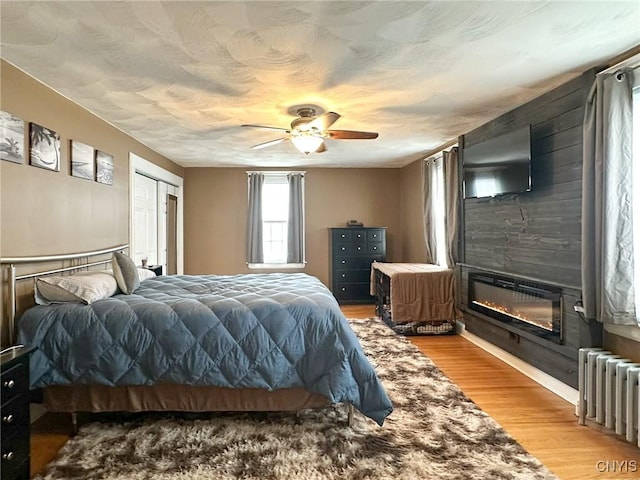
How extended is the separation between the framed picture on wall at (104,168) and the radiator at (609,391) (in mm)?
4333

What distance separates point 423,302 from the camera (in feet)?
15.5

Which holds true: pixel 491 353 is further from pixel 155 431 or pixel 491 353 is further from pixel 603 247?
pixel 155 431

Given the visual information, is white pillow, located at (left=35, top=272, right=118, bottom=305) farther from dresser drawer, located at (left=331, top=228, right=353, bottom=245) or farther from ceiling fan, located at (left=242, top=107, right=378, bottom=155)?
dresser drawer, located at (left=331, top=228, right=353, bottom=245)

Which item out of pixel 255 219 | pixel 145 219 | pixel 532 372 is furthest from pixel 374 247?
pixel 145 219

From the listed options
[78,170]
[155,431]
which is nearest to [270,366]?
[155,431]

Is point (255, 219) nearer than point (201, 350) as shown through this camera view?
No

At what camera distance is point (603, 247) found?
2.45 m

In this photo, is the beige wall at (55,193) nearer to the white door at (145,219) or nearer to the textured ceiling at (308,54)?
the textured ceiling at (308,54)

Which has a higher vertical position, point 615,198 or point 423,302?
point 615,198

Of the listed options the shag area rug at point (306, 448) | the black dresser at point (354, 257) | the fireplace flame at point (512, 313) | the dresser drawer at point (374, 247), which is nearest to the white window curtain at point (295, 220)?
the black dresser at point (354, 257)

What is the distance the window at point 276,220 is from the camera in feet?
22.2

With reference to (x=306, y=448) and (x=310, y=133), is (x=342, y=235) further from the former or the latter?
(x=306, y=448)

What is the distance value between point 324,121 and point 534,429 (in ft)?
8.87

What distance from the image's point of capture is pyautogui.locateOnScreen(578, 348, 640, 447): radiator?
7.18ft
